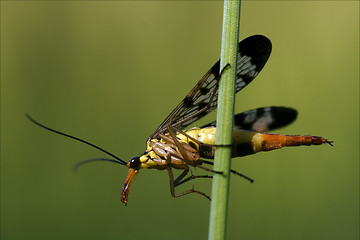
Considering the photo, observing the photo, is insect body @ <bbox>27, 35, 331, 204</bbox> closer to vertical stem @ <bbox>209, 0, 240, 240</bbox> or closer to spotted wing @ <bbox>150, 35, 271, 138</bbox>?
spotted wing @ <bbox>150, 35, 271, 138</bbox>

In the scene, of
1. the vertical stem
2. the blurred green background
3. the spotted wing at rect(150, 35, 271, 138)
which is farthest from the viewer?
the blurred green background

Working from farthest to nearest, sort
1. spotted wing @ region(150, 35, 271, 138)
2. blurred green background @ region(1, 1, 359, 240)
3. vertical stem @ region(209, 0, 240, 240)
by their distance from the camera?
blurred green background @ region(1, 1, 359, 240), spotted wing @ region(150, 35, 271, 138), vertical stem @ region(209, 0, 240, 240)

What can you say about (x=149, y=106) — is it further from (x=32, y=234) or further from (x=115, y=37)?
(x=32, y=234)

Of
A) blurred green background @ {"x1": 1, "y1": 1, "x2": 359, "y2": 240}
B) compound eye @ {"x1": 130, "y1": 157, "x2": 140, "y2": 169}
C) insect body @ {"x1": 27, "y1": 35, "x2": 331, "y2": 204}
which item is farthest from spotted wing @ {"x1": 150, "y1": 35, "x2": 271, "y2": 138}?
blurred green background @ {"x1": 1, "y1": 1, "x2": 359, "y2": 240}

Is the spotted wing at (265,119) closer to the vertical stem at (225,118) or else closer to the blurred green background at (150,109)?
the vertical stem at (225,118)

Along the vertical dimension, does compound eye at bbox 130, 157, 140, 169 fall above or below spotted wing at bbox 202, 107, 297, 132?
below

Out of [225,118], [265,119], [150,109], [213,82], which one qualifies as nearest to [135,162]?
[213,82]

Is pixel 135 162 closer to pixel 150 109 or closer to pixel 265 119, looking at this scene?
pixel 265 119
